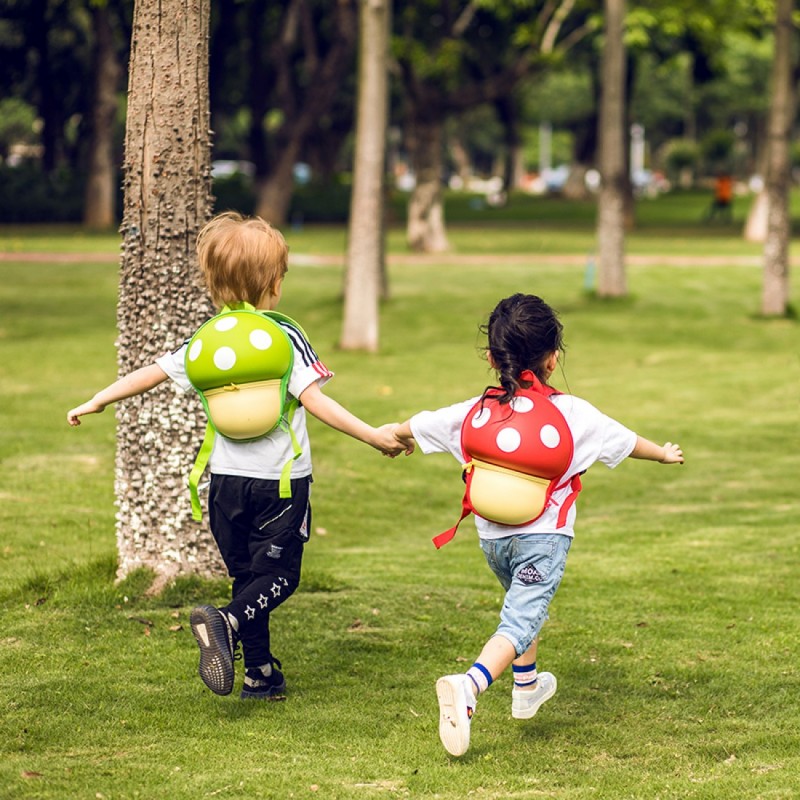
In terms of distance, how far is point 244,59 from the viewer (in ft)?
173

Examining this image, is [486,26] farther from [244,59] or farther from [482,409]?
[482,409]

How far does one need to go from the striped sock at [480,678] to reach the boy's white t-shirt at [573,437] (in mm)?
462

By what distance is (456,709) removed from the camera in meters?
4.52

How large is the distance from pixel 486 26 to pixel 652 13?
1777cm

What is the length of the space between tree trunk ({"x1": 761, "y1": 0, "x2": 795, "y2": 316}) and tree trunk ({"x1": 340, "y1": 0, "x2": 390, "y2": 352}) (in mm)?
6452

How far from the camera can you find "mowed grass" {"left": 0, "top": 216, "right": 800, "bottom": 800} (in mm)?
4691

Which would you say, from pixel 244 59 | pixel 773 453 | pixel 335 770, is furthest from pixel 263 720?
pixel 244 59

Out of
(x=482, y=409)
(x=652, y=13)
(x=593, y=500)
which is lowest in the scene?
(x=593, y=500)

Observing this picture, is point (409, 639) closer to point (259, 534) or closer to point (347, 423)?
point (259, 534)

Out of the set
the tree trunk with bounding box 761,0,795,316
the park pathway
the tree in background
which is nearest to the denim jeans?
the tree trunk with bounding box 761,0,795,316

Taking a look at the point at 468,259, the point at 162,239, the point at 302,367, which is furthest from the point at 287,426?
the point at 468,259

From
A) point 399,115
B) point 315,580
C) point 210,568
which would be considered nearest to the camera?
point 210,568

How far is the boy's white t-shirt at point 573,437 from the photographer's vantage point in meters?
4.77

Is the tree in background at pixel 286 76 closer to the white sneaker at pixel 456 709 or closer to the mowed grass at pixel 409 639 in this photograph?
the mowed grass at pixel 409 639
